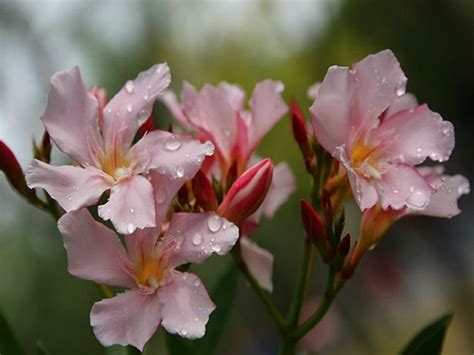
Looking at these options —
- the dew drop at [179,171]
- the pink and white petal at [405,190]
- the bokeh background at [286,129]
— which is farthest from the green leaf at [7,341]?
the bokeh background at [286,129]

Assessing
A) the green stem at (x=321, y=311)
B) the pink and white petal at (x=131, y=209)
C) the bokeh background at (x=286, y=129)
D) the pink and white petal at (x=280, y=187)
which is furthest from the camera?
the bokeh background at (x=286, y=129)

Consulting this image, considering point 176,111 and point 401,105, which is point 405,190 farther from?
point 176,111

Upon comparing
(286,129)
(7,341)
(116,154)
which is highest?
(116,154)

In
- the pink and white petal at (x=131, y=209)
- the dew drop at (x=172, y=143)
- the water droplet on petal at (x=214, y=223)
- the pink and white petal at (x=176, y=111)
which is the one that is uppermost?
the dew drop at (x=172, y=143)

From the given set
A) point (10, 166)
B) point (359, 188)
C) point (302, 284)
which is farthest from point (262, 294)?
point (10, 166)

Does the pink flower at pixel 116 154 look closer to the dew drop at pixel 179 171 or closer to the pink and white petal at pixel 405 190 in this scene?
the dew drop at pixel 179 171

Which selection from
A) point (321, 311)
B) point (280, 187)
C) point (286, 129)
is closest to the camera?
point (321, 311)

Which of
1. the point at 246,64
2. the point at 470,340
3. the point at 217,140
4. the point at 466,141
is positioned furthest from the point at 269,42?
the point at 217,140

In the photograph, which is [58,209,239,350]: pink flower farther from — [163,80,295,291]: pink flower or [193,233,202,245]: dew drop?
[163,80,295,291]: pink flower
